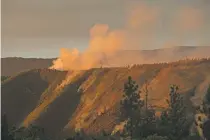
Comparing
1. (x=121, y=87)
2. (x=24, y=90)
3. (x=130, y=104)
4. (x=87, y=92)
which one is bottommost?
(x=130, y=104)

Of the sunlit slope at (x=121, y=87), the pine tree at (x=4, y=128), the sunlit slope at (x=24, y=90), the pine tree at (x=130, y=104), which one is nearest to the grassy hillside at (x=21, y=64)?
the sunlit slope at (x=24, y=90)

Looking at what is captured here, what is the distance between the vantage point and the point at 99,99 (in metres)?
111

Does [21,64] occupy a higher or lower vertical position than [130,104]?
higher

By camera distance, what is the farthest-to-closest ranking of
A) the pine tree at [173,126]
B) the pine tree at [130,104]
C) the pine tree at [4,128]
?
the pine tree at [130,104], the pine tree at [173,126], the pine tree at [4,128]

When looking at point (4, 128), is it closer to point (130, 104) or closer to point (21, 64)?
point (130, 104)

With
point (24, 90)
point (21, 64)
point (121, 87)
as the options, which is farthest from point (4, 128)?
point (21, 64)

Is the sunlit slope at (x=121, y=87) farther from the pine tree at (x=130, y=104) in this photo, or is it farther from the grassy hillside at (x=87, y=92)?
the pine tree at (x=130, y=104)

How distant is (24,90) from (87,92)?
1790 centimetres

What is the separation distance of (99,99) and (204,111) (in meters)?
71.3

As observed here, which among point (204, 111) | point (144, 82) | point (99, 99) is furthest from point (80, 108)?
point (204, 111)

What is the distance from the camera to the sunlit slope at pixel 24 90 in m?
114

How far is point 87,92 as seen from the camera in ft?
401

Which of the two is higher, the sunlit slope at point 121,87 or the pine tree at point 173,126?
the sunlit slope at point 121,87

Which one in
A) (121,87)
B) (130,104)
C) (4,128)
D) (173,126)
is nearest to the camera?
(4,128)
